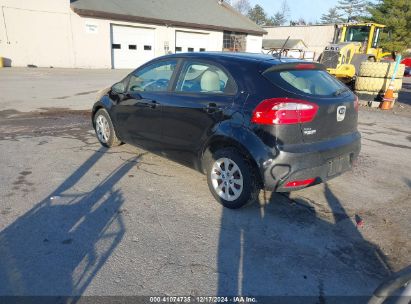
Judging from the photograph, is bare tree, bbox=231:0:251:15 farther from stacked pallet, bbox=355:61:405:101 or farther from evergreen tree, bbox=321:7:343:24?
stacked pallet, bbox=355:61:405:101

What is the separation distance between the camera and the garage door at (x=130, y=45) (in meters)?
24.1

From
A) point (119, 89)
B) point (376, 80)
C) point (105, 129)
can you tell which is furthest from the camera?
point (376, 80)

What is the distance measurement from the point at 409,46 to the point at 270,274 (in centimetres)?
5287

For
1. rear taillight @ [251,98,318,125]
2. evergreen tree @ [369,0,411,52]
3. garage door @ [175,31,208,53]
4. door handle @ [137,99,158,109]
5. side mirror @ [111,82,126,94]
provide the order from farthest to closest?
evergreen tree @ [369,0,411,52], garage door @ [175,31,208,53], side mirror @ [111,82,126,94], door handle @ [137,99,158,109], rear taillight @ [251,98,318,125]

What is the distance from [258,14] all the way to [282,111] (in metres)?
95.2

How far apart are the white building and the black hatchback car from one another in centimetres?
2023

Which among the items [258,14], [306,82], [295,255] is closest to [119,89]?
[306,82]

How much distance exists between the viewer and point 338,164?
3771 mm

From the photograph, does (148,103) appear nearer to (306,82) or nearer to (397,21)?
(306,82)

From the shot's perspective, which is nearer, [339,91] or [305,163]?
[305,163]

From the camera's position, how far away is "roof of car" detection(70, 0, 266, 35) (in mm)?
22794

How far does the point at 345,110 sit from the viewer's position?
3.83 m

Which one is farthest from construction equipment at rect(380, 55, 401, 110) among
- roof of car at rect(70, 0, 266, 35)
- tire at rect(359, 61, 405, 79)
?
roof of car at rect(70, 0, 266, 35)

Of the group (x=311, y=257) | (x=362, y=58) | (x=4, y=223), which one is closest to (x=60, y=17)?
(x=362, y=58)
